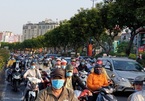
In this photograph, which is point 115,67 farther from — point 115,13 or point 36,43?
point 36,43

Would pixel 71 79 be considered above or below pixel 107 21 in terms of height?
below

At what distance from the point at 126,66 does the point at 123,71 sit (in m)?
0.63

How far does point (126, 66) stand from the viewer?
15867 mm

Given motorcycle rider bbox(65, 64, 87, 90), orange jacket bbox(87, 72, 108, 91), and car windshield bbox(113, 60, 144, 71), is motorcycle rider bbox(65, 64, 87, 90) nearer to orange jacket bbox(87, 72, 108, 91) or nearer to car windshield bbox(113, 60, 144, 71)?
orange jacket bbox(87, 72, 108, 91)

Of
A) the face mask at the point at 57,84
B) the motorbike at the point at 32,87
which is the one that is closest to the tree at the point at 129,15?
the motorbike at the point at 32,87

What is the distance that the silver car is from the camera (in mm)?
14711

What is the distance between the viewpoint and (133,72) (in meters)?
15.2

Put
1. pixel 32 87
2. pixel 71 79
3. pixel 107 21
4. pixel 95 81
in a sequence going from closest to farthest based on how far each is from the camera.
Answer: pixel 71 79 → pixel 95 81 → pixel 32 87 → pixel 107 21

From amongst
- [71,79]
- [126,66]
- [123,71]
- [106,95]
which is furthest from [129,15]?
[106,95]

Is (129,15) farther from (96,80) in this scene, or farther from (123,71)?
(96,80)

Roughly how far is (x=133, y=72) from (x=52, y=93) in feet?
38.5

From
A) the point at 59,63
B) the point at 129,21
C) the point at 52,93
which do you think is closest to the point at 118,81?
the point at 59,63

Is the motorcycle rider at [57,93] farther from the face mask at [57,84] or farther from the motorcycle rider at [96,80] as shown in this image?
the motorcycle rider at [96,80]

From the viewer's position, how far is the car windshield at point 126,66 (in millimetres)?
15717
